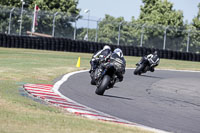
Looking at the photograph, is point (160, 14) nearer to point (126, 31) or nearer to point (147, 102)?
point (126, 31)

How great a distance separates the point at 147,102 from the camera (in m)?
12.4

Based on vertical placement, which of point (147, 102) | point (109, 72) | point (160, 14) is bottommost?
point (147, 102)

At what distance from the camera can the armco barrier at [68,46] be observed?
32634mm

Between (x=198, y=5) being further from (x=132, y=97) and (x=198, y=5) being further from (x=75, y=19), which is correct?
(x=132, y=97)

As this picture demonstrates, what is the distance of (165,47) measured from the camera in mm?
41094

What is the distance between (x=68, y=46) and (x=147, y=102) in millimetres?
22896

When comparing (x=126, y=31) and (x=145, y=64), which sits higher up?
(x=126, y=31)

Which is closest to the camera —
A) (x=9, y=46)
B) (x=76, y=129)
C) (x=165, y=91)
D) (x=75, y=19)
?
(x=76, y=129)

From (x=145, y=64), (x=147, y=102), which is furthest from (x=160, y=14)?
(x=147, y=102)

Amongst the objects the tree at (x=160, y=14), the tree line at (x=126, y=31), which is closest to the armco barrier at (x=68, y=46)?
the tree line at (x=126, y=31)

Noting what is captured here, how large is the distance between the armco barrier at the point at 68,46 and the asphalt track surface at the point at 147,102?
15.3 m

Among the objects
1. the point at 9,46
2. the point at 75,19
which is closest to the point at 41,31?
the point at 75,19

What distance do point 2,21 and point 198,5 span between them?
128 feet

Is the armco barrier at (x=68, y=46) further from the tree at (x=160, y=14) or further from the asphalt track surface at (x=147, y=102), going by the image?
the asphalt track surface at (x=147, y=102)
